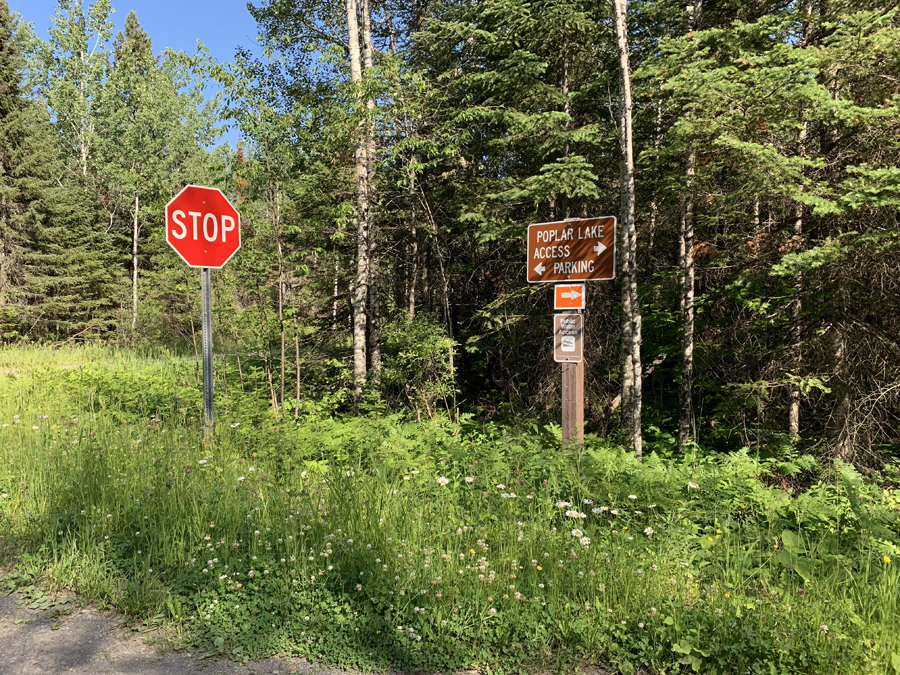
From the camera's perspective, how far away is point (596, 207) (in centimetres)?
959

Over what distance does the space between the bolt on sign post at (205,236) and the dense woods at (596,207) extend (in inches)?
46.5

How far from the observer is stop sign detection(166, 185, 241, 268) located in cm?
503

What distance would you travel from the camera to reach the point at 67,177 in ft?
81.1

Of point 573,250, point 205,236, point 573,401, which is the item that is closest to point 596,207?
point 573,250

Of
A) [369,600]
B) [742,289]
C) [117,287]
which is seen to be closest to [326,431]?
[369,600]

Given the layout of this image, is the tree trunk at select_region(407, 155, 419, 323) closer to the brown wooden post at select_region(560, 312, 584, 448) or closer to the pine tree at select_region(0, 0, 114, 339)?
the brown wooden post at select_region(560, 312, 584, 448)

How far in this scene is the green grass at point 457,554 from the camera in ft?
7.88

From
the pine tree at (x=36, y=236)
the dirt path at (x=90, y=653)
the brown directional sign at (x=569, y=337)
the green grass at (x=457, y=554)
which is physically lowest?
the dirt path at (x=90, y=653)

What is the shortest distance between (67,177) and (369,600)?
30.1 meters

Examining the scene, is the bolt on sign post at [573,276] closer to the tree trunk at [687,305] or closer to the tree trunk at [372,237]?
the tree trunk at [687,305]

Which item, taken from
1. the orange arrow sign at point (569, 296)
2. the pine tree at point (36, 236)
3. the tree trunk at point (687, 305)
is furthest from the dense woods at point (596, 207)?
the pine tree at point (36, 236)

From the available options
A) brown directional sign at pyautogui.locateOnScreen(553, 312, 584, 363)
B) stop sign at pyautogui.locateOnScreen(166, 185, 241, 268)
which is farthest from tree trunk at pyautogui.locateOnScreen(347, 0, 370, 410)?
brown directional sign at pyautogui.locateOnScreen(553, 312, 584, 363)

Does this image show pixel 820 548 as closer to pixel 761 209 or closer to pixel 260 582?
pixel 260 582

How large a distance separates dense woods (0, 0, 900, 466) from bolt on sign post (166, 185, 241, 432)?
118 cm
